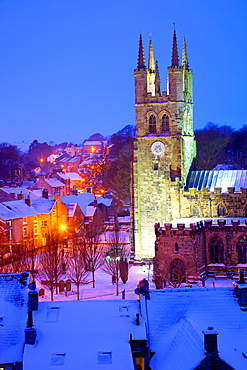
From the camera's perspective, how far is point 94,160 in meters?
150

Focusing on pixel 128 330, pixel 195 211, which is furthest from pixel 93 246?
pixel 128 330

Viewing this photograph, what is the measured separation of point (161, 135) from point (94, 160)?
9885 cm

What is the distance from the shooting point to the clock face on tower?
171 feet

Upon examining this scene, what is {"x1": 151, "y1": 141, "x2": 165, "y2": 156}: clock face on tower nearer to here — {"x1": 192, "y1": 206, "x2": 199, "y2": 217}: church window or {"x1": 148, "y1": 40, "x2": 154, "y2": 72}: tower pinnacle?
{"x1": 192, "y1": 206, "x2": 199, "y2": 217}: church window

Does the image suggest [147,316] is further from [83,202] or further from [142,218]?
[83,202]

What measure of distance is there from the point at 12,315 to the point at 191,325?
765 cm

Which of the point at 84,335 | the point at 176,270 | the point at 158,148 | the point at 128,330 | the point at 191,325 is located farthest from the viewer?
the point at 158,148

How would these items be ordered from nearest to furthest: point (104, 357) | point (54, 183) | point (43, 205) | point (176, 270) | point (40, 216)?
1. point (104, 357)
2. point (176, 270)
3. point (40, 216)
4. point (43, 205)
5. point (54, 183)

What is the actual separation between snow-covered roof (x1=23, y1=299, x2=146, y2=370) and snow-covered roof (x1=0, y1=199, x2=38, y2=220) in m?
38.6

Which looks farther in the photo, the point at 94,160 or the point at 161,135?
the point at 94,160

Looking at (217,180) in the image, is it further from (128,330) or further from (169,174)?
(128,330)

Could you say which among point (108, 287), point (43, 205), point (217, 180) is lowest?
point (108, 287)

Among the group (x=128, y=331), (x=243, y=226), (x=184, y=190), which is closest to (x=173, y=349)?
(x=128, y=331)

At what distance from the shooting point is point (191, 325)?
21.6 metres
